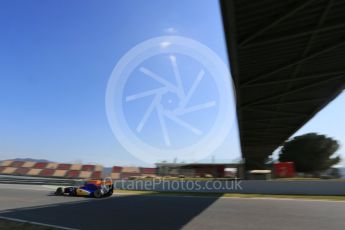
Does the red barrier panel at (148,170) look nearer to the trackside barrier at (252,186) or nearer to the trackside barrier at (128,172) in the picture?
the trackside barrier at (128,172)

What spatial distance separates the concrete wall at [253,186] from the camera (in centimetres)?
2005

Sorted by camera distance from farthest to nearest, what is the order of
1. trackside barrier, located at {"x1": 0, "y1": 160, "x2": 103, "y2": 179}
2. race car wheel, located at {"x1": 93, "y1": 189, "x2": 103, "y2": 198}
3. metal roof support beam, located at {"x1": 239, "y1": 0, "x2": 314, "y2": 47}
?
trackside barrier, located at {"x1": 0, "y1": 160, "x2": 103, "y2": 179} < race car wheel, located at {"x1": 93, "y1": 189, "x2": 103, "y2": 198} < metal roof support beam, located at {"x1": 239, "y1": 0, "x2": 314, "y2": 47}

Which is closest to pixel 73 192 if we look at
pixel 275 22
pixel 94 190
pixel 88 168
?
pixel 94 190

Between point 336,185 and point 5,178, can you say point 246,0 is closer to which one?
point 336,185

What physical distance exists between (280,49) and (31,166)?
1425 inches

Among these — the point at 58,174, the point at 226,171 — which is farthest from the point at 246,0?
the point at 226,171

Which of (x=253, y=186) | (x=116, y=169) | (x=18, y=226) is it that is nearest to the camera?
(x=18, y=226)

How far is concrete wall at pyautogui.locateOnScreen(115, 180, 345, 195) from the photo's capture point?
2005 centimetres

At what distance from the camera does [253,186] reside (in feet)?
73.2

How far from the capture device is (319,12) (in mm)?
9953

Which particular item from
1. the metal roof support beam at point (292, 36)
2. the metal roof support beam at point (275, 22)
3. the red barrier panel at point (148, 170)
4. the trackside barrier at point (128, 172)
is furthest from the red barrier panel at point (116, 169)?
the metal roof support beam at point (275, 22)

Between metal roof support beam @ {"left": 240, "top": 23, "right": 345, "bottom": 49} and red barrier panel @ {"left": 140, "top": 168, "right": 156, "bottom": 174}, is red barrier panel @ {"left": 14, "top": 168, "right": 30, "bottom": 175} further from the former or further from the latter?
metal roof support beam @ {"left": 240, "top": 23, "right": 345, "bottom": 49}

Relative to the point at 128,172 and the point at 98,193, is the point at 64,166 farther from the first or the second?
the point at 98,193

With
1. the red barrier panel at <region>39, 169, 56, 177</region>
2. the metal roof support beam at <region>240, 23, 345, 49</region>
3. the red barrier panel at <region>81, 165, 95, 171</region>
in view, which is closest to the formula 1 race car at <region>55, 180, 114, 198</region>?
the metal roof support beam at <region>240, 23, 345, 49</region>
